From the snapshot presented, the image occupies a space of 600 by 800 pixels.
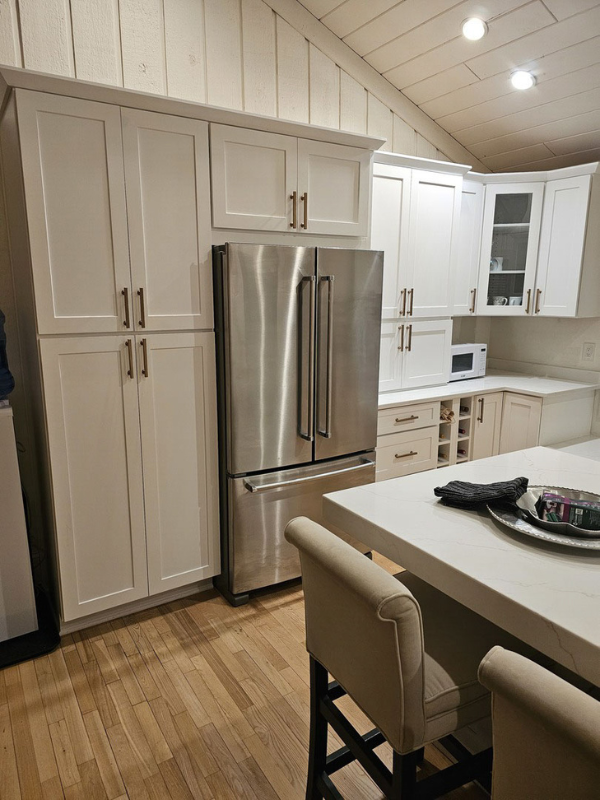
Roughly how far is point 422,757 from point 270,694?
60 centimetres

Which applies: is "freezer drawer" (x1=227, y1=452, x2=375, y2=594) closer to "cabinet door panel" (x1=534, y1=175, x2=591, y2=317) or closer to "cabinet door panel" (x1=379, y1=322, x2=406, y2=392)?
"cabinet door panel" (x1=379, y1=322, x2=406, y2=392)

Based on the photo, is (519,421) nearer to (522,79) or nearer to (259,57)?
(522,79)

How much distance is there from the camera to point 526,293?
3707 millimetres

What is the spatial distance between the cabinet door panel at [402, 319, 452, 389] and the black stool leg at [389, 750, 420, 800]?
2.46 metres

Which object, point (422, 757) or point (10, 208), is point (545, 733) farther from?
point (10, 208)

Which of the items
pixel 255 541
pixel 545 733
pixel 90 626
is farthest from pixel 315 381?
pixel 545 733

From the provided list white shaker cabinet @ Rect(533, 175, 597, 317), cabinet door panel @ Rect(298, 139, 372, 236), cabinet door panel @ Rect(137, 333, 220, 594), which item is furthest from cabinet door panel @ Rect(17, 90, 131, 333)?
white shaker cabinet @ Rect(533, 175, 597, 317)

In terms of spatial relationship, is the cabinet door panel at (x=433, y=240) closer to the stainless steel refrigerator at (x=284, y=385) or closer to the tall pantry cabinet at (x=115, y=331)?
the stainless steel refrigerator at (x=284, y=385)

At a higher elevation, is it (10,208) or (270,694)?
(10,208)

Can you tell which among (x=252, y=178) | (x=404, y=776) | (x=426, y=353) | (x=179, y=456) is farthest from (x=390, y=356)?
(x=404, y=776)

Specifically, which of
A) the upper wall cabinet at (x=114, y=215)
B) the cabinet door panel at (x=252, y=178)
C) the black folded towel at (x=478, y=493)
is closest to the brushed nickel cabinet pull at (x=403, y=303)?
the cabinet door panel at (x=252, y=178)

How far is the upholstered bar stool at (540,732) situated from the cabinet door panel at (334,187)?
7.21ft

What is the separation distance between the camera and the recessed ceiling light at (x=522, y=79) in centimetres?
293

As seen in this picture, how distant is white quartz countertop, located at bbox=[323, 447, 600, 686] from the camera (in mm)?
1025
